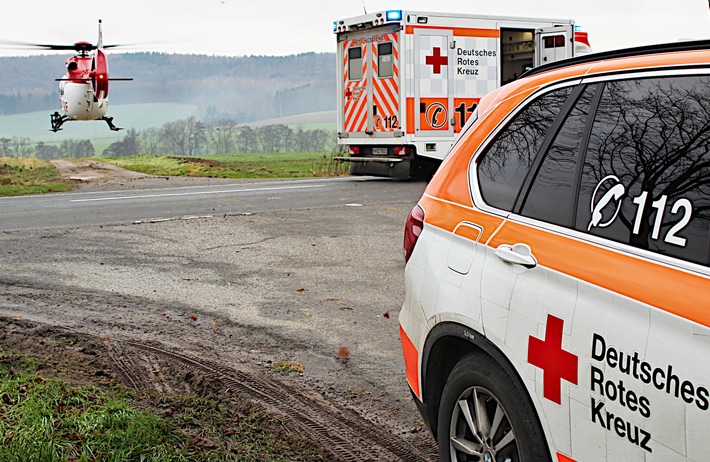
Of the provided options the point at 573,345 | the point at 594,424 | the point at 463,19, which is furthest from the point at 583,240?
the point at 463,19

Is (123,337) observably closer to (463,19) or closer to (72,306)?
(72,306)

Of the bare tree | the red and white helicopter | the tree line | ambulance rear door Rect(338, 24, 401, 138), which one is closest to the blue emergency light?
ambulance rear door Rect(338, 24, 401, 138)

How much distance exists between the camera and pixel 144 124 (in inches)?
7018

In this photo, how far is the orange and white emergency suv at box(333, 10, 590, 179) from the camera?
18.5 meters

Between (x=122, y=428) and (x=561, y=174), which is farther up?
(x=561, y=174)

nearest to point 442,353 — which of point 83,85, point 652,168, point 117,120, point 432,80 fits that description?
point 652,168

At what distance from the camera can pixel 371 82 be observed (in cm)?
1928

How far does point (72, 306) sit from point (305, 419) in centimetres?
335

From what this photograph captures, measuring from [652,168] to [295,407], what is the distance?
112 inches

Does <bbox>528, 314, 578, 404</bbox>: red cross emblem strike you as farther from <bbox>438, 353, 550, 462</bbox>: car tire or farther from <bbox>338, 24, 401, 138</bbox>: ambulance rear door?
<bbox>338, 24, 401, 138</bbox>: ambulance rear door

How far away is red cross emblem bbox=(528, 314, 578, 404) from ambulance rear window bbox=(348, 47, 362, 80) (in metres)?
17.1

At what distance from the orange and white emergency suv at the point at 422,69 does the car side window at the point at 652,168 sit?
15.6 m

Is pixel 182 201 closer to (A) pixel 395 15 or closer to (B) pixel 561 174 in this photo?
(A) pixel 395 15

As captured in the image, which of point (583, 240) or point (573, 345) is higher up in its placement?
point (583, 240)
